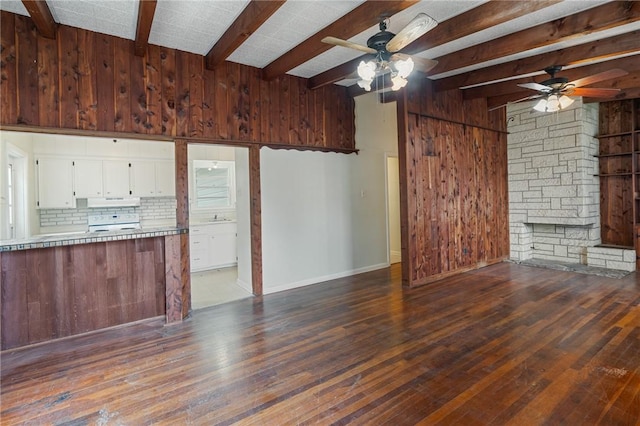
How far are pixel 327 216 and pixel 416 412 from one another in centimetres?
340

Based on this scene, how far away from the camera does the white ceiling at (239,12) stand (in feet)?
9.45

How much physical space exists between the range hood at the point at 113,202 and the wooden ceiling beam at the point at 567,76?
19.8 ft

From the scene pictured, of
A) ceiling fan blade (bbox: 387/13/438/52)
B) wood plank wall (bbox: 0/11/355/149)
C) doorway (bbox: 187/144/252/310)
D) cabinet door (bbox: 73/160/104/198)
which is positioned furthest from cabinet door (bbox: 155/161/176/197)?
ceiling fan blade (bbox: 387/13/438/52)

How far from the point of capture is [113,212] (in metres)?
5.95

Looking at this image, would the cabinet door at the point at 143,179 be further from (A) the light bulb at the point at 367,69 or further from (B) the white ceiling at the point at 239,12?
(A) the light bulb at the point at 367,69

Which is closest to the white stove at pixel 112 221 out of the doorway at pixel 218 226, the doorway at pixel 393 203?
the doorway at pixel 218 226

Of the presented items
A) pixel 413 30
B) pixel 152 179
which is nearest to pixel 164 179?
pixel 152 179

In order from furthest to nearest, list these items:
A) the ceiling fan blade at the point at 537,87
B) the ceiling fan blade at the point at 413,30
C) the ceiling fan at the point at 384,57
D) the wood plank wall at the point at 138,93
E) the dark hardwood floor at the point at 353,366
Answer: the ceiling fan blade at the point at 537,87 < the wood plank wall at the point at 138,93 < the ceiling fan at the point at 384,57 < the ceiling fan blade at the point at 413,30 < the dark hardwood floor at the point at 353,366

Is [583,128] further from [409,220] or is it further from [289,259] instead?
[289,259]

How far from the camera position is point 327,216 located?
517 cm

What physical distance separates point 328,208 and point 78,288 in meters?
3.27

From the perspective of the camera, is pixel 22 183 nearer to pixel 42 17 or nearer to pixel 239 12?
pixel 42 17

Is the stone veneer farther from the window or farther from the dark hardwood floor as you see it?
the window

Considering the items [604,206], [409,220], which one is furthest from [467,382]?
[604,206]
